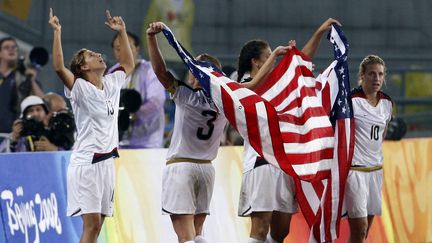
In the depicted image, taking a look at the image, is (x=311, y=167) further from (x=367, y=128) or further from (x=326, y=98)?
(x=367, y=128)

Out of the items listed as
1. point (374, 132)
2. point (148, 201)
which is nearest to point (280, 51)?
point (374, 132)

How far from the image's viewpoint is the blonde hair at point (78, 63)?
485 inches

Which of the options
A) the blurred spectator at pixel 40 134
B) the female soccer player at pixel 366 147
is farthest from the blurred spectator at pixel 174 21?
the female soccer player at pixel 366 147

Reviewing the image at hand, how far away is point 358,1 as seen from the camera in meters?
21.1

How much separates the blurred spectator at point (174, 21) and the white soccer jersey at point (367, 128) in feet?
19.8

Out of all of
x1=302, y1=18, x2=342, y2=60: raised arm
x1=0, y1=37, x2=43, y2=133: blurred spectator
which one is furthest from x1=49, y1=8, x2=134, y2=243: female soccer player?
x1=0, y1=37, x2=43, y2=133: blurred spectator

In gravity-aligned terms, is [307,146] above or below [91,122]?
below

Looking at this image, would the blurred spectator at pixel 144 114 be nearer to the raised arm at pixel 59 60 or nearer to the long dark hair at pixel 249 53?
the long dark hair at pixel 249 53

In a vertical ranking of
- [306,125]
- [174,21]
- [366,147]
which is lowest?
[366,147]

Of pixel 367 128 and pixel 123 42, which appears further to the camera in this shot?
pixel 367 128

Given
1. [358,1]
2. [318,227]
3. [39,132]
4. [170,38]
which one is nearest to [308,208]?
[318,227]

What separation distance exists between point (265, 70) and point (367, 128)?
2.02 meters

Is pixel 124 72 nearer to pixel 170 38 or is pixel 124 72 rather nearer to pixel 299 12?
pixel 170 38

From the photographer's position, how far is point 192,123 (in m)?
12.1
